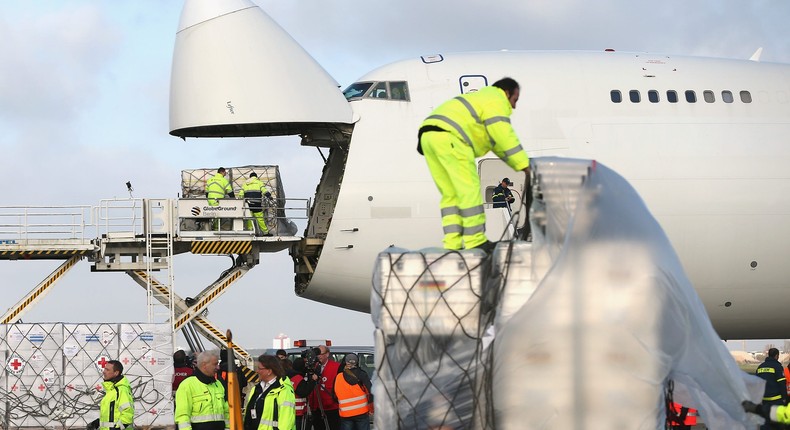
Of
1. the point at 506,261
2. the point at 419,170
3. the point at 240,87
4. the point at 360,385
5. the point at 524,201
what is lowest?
the point at 360,385

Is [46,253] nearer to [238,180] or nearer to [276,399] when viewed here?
[238,180]

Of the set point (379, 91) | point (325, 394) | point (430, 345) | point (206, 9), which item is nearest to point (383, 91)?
point (379, 91)

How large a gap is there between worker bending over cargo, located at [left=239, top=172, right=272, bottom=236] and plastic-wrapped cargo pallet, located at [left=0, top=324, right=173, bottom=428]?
8.64 ft

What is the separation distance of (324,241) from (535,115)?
4.04m

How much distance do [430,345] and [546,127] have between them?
441 inches

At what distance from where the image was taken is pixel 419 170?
16.6 meters

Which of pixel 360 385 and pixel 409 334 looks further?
pixel 360 385

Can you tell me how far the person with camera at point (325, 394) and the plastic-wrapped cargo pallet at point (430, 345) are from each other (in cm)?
874

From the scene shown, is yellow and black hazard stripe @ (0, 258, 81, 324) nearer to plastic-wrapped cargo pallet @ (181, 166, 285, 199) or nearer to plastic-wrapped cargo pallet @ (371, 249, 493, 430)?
plastic-wrapped cargo pallet @ (181, 166, 285, 199)

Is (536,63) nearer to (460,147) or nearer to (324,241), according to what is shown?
(324,241)

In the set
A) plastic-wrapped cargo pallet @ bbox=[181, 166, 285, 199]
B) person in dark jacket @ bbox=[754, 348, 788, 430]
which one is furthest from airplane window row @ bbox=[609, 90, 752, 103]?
plastic-wrapped cargo pallet @ bbox=[181, 166, 285, 199]

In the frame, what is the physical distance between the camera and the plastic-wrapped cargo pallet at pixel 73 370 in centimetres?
1841

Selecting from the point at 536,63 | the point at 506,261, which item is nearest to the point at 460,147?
the point at 506,261

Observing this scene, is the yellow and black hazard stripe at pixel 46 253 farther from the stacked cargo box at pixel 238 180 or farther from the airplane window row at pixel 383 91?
the airplane window row at pixel 383 91
